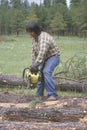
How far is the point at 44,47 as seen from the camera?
7.80 metres

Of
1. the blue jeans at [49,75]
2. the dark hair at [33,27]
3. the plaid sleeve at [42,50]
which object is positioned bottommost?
the blue jeans at [49,75]

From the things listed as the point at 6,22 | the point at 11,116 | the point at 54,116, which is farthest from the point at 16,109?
the point at 6,22

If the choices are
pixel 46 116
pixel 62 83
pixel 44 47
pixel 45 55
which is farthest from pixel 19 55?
pixel 46 116

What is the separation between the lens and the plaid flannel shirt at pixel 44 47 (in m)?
7.80

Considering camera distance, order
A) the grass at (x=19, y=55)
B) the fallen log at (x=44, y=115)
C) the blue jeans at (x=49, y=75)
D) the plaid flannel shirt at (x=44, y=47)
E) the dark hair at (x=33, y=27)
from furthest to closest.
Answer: the grass at (x=19, y=55)
the blue jeans at (x=49, y=75)
the plaid flannel shirt at (x=44, y=47)
the dark hair at (x=33, y=27)
the fallen log at (x=44, y=115)

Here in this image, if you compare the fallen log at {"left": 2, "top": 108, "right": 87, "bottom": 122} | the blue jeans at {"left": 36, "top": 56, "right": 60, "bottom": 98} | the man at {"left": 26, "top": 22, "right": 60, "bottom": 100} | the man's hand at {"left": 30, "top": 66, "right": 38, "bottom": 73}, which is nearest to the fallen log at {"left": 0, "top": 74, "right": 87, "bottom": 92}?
the man at {"left": 26, "top": 22, "right": 60, "bottom": 100}

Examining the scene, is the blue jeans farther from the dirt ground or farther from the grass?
the grass

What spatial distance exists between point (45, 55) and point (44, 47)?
0.24 metres

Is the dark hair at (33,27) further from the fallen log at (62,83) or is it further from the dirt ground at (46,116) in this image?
the fallen log at (62,83)

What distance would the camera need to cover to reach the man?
7793mm

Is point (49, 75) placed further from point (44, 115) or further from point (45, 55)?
point (44, 115)

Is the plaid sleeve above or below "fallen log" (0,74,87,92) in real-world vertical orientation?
above

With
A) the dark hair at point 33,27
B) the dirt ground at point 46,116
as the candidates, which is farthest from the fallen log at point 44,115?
the dark hair at point 33,27

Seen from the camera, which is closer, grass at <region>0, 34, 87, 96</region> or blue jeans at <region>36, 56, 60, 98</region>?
blue jeans at <region>36, 56, 60, 98</region>
